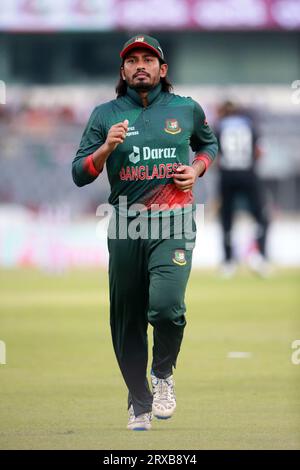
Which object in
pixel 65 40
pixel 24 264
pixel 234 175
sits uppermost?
pixel 65 40

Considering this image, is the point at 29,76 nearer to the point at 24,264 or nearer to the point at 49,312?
the point at 24,264

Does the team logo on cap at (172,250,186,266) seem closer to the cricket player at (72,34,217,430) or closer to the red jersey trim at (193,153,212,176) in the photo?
the cricket player at (72,34,217,430)

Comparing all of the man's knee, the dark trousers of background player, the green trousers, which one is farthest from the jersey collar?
the dark trousers of background player

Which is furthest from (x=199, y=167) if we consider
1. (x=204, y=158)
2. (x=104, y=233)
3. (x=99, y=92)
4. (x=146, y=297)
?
(x=99, y=92)

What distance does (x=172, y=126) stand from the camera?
7215mm

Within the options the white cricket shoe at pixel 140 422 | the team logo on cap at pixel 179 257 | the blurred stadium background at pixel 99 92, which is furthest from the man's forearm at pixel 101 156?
the blurred stadium background at pixel 99 92

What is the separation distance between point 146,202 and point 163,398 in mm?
1178

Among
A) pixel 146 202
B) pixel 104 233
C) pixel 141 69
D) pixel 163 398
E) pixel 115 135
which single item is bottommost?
pixel 104 233

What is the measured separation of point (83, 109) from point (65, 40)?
9.41m

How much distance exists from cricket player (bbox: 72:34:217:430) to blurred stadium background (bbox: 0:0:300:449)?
1.47 feet

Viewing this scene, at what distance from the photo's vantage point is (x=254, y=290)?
16.5 m

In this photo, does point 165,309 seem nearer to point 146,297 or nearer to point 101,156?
point 146,297

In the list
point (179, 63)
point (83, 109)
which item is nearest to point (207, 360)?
point (83, 109)

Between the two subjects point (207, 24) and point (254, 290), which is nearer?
point (254, 290)
